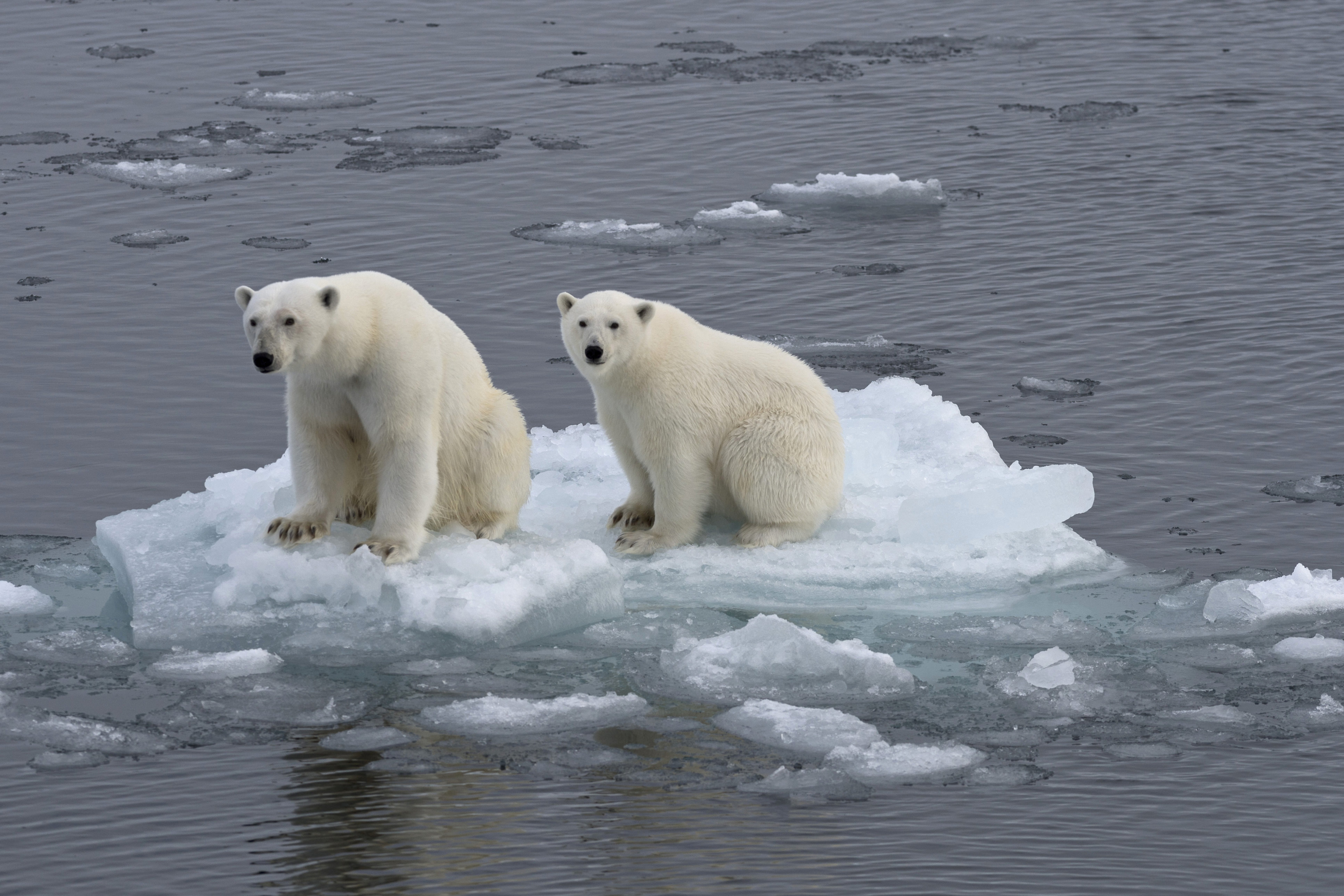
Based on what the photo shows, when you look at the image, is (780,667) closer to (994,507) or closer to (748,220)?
(994,507)

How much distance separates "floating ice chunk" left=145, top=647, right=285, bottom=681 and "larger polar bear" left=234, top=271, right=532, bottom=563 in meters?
0.72

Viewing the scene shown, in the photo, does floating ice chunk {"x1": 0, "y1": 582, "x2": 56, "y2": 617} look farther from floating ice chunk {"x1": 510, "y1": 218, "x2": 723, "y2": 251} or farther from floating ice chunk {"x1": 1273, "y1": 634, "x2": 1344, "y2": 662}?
floating ice chunk {"x1": 510, "y1": 218, "x2": 723, "y2": 251}

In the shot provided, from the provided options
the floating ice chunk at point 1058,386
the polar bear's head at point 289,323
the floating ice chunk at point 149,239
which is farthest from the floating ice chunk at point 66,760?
the floating ice chunk at point 149,239

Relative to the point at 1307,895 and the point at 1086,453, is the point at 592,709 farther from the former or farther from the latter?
the point at 1086,453

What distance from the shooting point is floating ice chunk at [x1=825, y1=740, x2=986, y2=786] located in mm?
6574

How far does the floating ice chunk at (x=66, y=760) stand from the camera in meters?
6.74

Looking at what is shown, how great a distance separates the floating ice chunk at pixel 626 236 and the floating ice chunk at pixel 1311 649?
25.8 ft

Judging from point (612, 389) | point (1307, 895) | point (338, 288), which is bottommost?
point (1307, 895)

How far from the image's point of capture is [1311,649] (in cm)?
769

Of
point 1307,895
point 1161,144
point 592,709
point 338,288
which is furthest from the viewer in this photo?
point 1161,144

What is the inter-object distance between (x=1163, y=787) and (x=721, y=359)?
3.28m

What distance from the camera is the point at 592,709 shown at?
7.11m

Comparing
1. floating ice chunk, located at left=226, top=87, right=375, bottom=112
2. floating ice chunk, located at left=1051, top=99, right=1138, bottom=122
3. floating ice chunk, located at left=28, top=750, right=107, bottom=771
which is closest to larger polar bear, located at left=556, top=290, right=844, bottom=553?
floating ice chunk, located at left=28, top=750, right=107, bottom=771

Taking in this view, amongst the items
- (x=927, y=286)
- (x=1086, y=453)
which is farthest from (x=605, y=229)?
(x=1086, y=453)
